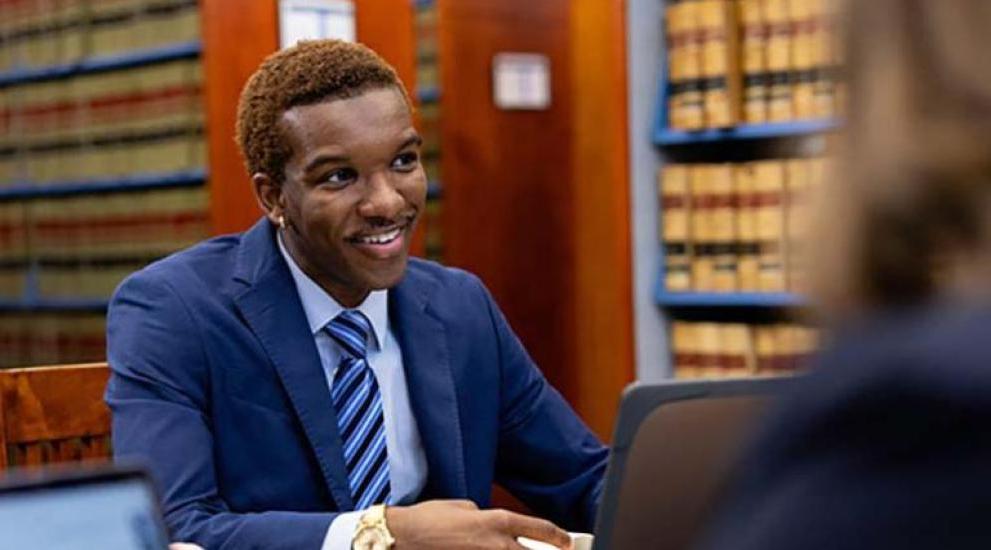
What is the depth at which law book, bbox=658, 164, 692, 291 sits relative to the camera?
4.51m

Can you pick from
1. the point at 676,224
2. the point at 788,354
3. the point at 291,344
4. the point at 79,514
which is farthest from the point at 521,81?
the point at 788,354

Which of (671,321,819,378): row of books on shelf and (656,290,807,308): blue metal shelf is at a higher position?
(656,290,807,308): blue metal shelf

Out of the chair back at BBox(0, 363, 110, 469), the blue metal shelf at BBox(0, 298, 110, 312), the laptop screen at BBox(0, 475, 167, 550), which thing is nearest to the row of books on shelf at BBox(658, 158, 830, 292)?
the blue metal shelf at BBox(0, 298, 110, 312)

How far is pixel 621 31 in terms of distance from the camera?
4.52 metres

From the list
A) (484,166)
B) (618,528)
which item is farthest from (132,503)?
(484,166)

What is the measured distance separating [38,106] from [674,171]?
6.32ft

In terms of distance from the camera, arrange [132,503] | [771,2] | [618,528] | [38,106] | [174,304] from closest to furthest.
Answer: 1. [132,503]
2. [618,528]
3. [174,304]
4. [771,2]
5. [38,106]

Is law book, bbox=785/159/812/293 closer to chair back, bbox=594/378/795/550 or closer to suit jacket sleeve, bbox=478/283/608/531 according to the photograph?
chair back, bbox=594/378/795/550

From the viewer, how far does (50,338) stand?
493 centimetres

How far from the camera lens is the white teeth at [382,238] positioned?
1.80m

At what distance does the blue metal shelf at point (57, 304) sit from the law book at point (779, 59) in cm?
196

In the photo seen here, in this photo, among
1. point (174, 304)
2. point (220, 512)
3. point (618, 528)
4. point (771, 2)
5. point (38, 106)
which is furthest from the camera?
point (38, 106)

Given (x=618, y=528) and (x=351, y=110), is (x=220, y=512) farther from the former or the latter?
(x=618, y=528)

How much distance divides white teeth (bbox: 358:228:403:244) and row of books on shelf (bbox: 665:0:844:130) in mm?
2512
